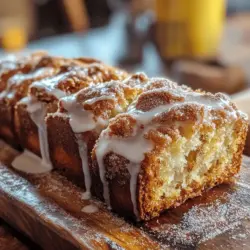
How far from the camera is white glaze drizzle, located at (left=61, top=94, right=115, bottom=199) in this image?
1.29 meters

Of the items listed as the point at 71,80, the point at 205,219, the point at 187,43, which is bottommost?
the point at 187,43

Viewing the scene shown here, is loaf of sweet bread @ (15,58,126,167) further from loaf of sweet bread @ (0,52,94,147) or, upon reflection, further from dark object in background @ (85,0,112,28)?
dark object in background @ (85,0,112,28)

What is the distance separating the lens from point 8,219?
4.30 ft

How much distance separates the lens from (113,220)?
120cm

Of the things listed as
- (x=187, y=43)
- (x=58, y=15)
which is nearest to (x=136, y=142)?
(x=187, y=43)

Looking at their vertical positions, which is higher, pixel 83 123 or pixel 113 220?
pixel 83 123

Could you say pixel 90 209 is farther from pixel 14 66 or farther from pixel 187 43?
pixel 187 43

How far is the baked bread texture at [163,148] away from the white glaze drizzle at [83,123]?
0.17 ft

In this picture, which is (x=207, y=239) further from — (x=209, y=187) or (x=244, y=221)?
(x=209, y=187)

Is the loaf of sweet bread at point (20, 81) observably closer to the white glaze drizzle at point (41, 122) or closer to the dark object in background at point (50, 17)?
the white glaze drizzle at point (41, 122)

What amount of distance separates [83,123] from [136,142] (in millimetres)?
179

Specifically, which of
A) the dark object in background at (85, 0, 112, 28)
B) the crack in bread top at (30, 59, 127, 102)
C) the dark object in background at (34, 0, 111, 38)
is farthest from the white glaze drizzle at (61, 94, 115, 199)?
the dark object in background at (85, 0, 112, 28)

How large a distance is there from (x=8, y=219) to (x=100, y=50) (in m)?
3.39

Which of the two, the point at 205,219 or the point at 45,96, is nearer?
the point at 205,219
